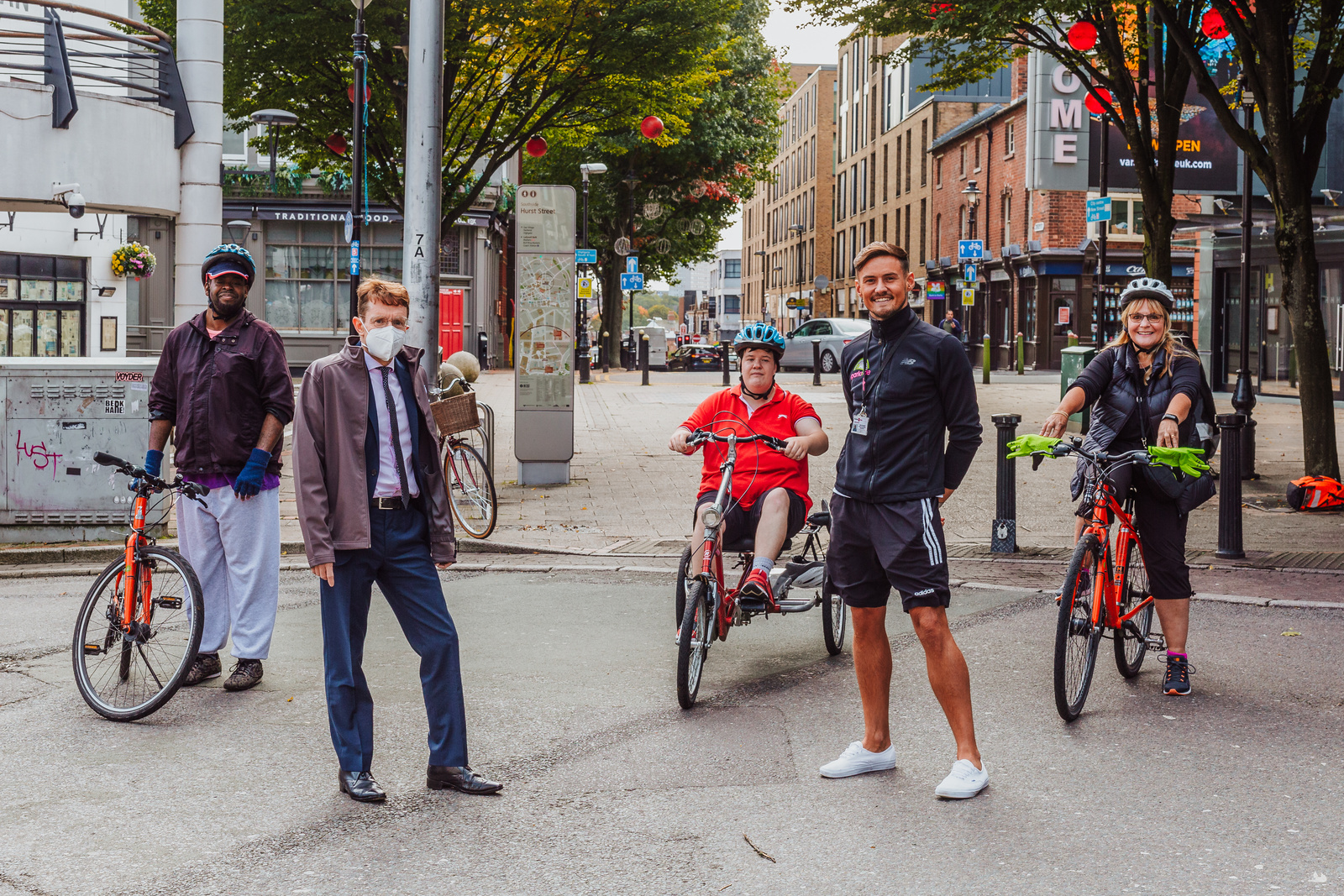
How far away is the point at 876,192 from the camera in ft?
206

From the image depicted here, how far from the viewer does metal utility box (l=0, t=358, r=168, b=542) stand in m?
9.33

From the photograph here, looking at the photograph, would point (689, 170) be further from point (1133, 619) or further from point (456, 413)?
point (1133, 619)

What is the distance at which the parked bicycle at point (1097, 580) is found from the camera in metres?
5.45

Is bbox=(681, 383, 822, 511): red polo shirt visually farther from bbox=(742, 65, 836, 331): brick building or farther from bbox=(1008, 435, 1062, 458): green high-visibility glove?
bbox=(742, 65, 836, 331): brick building

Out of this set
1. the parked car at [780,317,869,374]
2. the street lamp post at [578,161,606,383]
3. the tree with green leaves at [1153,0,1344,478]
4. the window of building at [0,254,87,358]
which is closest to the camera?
the tree with green leaves at [1153,0,1344,478]

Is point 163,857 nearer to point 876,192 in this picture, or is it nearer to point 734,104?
point 734,104

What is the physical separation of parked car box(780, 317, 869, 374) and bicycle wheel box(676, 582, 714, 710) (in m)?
28.3

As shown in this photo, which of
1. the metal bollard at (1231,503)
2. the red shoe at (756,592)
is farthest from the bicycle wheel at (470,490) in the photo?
the metal bollard at (1231,503)

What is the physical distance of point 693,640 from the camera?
571 cm

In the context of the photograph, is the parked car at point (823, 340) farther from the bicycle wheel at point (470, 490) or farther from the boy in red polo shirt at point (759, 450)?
the boy in red polo shirt at point (759, 450)

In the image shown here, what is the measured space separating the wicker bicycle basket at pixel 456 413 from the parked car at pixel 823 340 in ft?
78.3

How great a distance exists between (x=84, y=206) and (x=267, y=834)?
35.9 feet

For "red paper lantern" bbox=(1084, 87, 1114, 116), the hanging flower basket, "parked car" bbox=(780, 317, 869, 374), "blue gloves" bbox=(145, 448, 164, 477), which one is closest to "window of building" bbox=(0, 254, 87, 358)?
the hanging flower basket

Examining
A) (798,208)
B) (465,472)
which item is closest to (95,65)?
(465,472)
